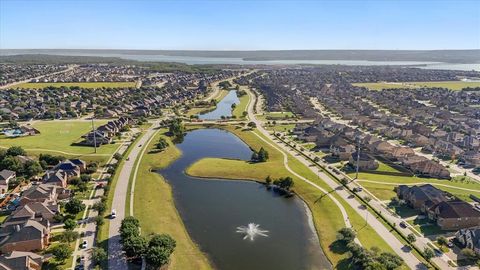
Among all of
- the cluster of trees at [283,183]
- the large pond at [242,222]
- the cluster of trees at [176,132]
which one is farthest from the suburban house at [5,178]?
the cluster of trees at [283,183]

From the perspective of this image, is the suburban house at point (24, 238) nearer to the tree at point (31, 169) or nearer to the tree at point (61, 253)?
the tree at point (61, 253)

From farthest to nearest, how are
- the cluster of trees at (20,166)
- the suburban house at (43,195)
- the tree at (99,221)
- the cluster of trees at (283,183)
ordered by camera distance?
the cluster of trees at (20,166), the cluster of trees at (283,183), the suburban house at (43,195), the tree at (99,221)

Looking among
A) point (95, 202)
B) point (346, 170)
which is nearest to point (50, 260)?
point (95, 202)

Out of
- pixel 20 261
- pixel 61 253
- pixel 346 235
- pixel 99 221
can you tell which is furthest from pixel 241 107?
pixel 20 261

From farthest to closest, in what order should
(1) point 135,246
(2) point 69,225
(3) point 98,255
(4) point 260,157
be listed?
(4) point 260,157 < (2) point 69,225 < (1) point 135,246 < (3) point 98,255

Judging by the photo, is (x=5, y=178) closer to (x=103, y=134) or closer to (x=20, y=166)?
(x=20, y=166)

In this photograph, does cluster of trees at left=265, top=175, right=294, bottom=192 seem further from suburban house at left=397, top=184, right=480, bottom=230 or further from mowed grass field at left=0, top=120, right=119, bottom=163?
mowed grass field at left=0, top=120, right=119, bottom=163
